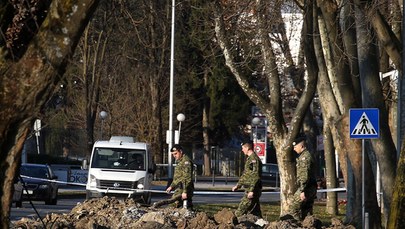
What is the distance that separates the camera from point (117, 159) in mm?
34625

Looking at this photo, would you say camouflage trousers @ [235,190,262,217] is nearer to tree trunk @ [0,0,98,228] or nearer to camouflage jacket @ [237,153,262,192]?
camouflage jacket @ [237,153,262,192]

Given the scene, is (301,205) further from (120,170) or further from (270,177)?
(270,177)

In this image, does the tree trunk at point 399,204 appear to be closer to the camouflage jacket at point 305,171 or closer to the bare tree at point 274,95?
the camouflage jacket at point 305,171

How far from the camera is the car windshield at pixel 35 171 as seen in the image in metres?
38.8

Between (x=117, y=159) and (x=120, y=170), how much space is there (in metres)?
0.48

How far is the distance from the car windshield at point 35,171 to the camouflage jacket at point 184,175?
51.2ft

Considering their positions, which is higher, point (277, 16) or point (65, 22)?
point (277, 16)

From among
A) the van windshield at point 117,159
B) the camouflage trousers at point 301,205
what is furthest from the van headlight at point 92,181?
the camouflage trousers at point 301,205

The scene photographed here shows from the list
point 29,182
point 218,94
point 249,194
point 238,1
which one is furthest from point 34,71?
point 218,94

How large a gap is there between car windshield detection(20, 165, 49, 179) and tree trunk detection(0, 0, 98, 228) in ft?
94.9

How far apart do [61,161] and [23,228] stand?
48.9 meters

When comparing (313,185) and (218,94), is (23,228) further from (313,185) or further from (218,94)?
(218,94)

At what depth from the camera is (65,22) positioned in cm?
988

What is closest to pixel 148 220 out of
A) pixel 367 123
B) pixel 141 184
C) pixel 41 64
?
pixel 367 123
